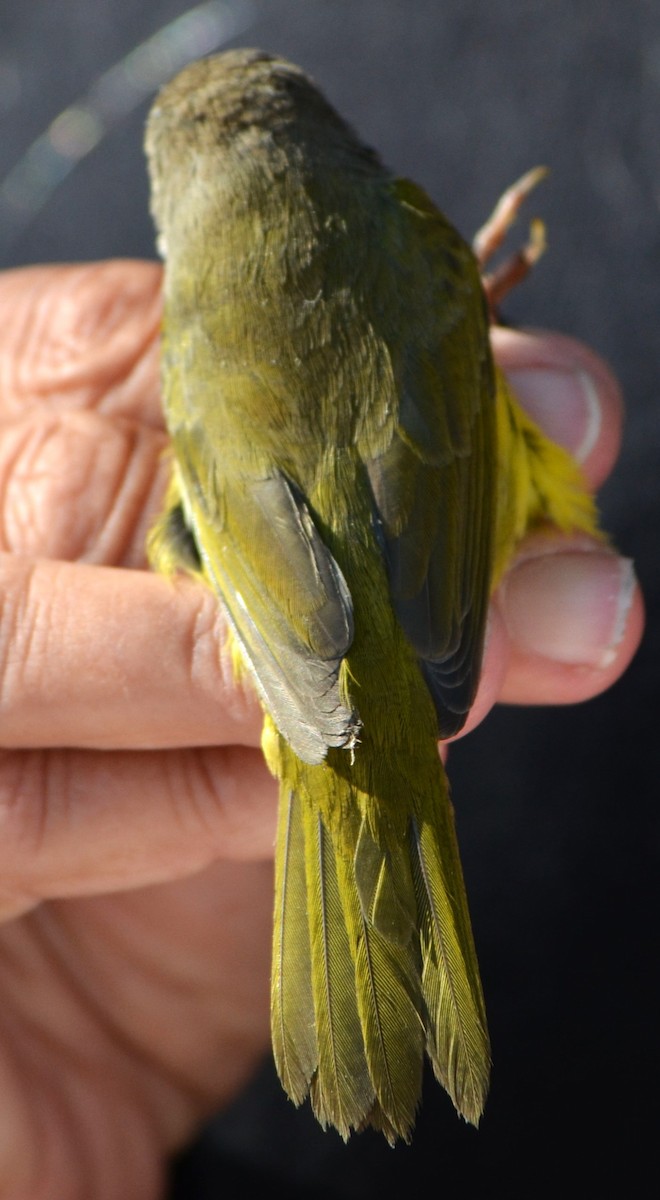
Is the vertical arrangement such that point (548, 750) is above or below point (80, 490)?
below

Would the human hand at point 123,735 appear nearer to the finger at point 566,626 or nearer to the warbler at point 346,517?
the finger at point 566,626

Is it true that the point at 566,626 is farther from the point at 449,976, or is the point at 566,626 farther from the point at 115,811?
the point at 115,811

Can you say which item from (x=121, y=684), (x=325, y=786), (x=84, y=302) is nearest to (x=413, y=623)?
(x=325, y=786)

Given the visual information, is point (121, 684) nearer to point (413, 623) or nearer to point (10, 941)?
point (413, 623)

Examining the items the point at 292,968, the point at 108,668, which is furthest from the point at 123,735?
the point at 292,968

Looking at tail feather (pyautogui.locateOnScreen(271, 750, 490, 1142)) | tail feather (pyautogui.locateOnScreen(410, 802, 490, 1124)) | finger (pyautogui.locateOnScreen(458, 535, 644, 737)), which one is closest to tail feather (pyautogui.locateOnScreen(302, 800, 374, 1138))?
tail feather (pyautogui.locateOnScreen(271, 750, 490, 1142))
